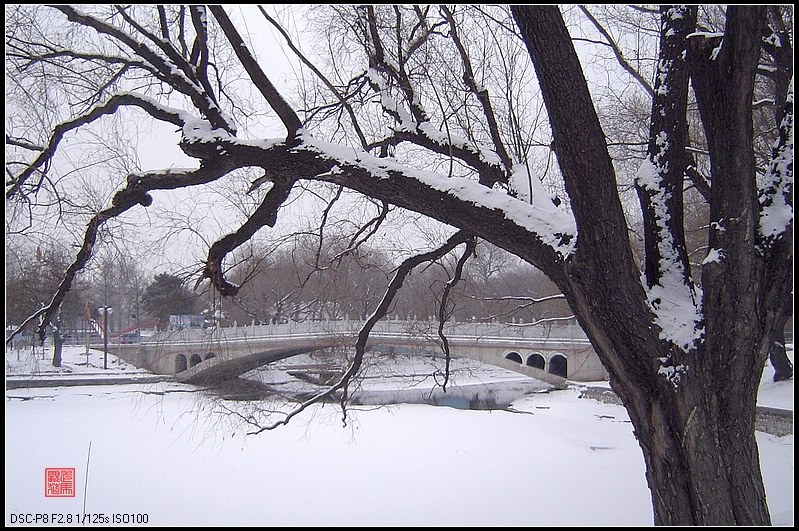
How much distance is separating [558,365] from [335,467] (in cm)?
1782

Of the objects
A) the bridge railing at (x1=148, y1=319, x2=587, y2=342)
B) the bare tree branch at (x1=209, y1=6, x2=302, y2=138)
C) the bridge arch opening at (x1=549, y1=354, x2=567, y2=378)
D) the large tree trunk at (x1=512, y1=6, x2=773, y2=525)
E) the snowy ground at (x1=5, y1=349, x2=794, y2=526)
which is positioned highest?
the bare tree branch at (x1=209, y1=6, x2=302, y2=138)

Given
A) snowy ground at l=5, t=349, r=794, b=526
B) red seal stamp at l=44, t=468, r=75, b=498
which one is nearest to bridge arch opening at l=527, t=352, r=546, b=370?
snowy ground at l=5, t=349, r=794, b=526

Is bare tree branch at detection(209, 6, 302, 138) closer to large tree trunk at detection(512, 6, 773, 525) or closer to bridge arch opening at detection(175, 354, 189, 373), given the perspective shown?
large tree trunk at detection(512, 6, 773, 525)

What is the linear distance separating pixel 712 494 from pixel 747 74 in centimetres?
171

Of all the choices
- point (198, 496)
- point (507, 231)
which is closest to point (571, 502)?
point (198, 496)

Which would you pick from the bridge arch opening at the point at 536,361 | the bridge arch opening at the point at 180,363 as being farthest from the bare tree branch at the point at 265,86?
the bridge arch opening at the point at 536,361

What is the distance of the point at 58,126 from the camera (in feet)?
13.9

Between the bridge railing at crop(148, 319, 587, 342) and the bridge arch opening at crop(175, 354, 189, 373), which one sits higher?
the bridge railing at crop(148, 319, 587, 342)

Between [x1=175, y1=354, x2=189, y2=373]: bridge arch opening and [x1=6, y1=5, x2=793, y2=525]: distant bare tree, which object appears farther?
[x1=175, y1=354, x2=189, y2=373]: bridge arch opening

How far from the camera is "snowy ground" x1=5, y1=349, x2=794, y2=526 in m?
8.21

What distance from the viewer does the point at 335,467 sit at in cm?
1062

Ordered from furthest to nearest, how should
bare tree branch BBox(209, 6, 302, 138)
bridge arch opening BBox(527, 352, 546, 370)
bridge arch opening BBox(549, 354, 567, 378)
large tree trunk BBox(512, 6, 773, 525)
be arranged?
bridge arch opening BBox(527, 352, 546, 370) → bridge arch opening BBox(549, 354, 567, 378) → bare tree branch BBox(209, 6, 302, 138) → large tree trunk BBox(512, 6, 773, 525)

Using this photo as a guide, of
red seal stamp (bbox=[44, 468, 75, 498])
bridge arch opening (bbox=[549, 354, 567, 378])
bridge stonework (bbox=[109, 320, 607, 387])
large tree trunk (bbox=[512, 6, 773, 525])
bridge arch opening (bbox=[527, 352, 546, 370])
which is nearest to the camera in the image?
large tree trunk (bbox=[512, 6, 773, 525])

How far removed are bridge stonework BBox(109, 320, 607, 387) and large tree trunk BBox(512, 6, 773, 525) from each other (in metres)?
5.09
